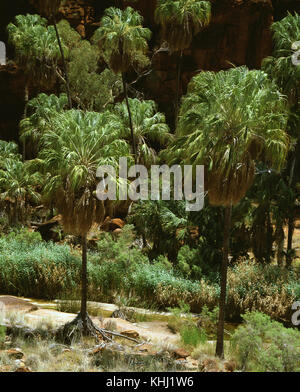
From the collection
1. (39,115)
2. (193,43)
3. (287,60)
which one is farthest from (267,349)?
(193,43)

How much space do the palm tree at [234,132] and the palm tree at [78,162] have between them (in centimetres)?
216

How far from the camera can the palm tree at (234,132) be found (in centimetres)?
1016

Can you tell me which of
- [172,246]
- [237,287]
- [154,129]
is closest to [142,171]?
[154,129]

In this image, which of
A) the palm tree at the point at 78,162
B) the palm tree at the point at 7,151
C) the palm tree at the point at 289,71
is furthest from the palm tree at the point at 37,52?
the palm tree at the point at 78,162

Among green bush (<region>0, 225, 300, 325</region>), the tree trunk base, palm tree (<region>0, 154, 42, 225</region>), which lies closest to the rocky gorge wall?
palm tree (<region>0, 154, 42, 225</region>)

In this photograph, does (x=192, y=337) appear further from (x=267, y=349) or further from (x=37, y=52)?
(x=37, y=52)

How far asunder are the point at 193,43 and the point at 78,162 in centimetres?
2205

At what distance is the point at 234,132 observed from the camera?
33.7 ft

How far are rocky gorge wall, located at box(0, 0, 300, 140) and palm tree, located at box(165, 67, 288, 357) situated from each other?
21.1 m

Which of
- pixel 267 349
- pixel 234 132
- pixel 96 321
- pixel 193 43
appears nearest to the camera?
pixel 234 132

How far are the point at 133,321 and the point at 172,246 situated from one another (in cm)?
442

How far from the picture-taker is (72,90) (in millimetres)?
28172

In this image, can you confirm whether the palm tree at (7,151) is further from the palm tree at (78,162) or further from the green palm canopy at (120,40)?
the palm tree at (78,162)

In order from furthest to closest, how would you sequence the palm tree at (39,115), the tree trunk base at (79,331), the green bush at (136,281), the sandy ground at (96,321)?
the palm tree at (39,115) < the green bush at (136,281) < the sandy ground at (96,321) < the tree trunk base at (79,331)
